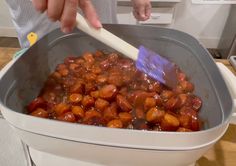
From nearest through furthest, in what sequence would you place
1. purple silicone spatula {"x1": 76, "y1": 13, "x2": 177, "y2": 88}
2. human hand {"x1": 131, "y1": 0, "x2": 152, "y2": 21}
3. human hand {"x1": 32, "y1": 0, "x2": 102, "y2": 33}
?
human hand {"x1": 32, "y1": 0, "x2": 102, "y2": 33}, purple silicone spatula {"x1": 76, "y1": 13, "x2": 177, "y2": 88}, human hand {"x1": 131, "y1": 0, "x2": 152, "y2": 21}

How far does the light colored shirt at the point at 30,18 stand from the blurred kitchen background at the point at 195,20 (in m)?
1.04

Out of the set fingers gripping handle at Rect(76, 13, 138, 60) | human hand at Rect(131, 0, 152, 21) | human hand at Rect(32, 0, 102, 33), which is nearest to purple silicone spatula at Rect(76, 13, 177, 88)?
fingers gripping handle at Rect(76, 13, 138, 60)

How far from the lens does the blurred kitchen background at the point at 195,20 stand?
1.98m

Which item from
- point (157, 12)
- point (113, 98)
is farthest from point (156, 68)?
point (157, 12)

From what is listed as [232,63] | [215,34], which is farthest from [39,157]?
[215,34]

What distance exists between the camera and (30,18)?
0.87 metres

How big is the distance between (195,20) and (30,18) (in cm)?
173

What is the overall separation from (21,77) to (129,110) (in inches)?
9.6

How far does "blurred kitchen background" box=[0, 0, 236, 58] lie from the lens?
198 centimetres

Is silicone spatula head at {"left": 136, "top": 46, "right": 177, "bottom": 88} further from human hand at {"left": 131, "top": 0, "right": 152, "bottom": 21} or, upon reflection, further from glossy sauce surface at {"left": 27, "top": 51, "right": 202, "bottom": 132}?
human hand at {"left": 131, "top": 0, "right": 152, "bottom": 21}

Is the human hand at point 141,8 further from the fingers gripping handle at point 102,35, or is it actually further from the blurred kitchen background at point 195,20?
the blurred kitchen background at point 195,20

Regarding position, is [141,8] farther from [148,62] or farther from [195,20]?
[195,20]

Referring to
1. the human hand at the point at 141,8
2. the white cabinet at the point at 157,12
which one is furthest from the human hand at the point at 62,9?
the white cabinet at the point at 157,12

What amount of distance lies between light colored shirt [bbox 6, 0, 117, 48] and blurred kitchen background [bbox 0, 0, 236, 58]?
1.04 m
